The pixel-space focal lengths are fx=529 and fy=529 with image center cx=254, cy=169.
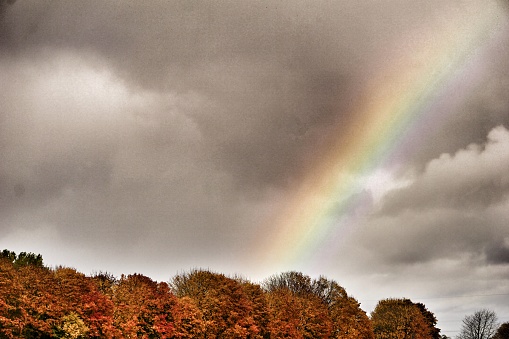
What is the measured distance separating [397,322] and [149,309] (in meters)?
84.3

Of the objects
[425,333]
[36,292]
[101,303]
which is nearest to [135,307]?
[101,303]

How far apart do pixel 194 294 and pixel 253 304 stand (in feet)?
35.0

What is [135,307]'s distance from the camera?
66750 millimetres

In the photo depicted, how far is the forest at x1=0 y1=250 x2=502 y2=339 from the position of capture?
2179 inches

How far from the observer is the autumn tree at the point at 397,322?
431 ft

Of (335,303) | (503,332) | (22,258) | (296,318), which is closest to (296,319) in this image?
(296,318)

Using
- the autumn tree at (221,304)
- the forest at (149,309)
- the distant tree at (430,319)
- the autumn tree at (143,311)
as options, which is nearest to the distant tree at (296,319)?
the forest at (149,309)

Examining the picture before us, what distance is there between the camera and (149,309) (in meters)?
68.4

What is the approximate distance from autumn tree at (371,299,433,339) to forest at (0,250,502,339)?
19937mm

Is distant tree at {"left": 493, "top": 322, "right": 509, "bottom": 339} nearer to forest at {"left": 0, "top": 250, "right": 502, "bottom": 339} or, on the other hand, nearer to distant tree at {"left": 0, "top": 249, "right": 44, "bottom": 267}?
forest at {"left": 0, "top": 250, "right": 502, "bottom": 339}

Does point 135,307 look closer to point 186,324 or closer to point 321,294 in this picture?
point 186,324

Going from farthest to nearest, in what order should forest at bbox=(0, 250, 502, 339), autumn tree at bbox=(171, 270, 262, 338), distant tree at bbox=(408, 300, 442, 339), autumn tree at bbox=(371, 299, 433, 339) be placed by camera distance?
distant tree at bbox=(408, 300, 442, 339) → autumn tree at bbox=(371, 299, 433, 339) → autumn tree at bbox=(171, 270, 262, 338) → forest at bbox=(0, 250, 502, 339)

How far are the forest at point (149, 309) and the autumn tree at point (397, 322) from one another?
65.4 ft

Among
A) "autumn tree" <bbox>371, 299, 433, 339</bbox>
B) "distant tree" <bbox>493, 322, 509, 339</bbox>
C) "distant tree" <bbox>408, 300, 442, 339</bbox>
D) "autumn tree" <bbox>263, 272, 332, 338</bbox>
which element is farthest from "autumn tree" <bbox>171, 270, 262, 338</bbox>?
"distant tree" <bbox>493, 322, 509, 339</bbox>
